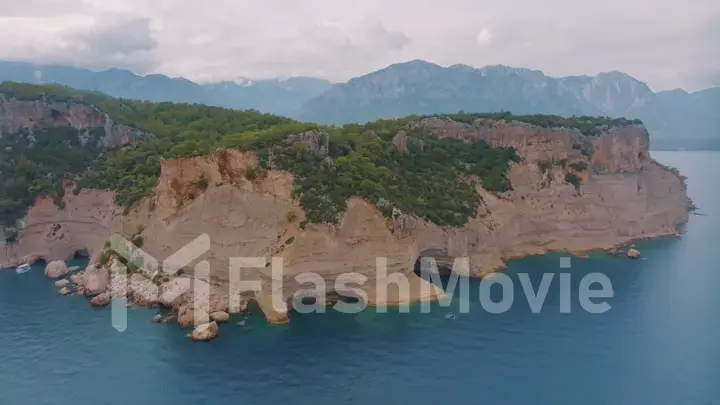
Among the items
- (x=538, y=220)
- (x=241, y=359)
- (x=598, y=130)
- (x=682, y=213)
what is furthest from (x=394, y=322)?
(x=682, y=213)

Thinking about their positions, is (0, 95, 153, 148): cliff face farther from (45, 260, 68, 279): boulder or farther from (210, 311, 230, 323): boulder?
(210, 311, 230, 323): boulder

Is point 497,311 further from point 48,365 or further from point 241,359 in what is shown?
point 48,365

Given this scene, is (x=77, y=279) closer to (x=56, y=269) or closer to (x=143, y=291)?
(x=56, y=269)

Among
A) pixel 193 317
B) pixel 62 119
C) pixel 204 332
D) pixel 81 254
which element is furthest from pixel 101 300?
pixel 62 119

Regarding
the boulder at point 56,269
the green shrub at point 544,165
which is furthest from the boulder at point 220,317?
the green shrub at point 544,165

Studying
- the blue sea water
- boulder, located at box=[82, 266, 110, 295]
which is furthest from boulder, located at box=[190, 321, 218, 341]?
boulder, located at box=[82, 266, 110, 295]

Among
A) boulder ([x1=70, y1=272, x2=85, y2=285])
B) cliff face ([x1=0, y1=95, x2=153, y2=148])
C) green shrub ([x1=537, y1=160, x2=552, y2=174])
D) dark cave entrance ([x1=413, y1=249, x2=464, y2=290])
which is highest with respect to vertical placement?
cliff face ([x1=0, y1=95, x2=153, y2=148])
